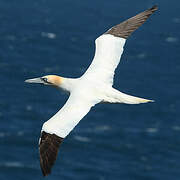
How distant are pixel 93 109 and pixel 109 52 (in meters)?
49.8

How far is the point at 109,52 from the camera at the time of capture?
69.6 feet

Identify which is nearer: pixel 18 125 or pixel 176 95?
pixel 18 125

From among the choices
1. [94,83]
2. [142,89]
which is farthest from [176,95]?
[94,83]

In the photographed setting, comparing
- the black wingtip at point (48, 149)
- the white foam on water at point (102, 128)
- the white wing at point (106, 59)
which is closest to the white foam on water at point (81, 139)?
the white foam on water at point (102, 128)

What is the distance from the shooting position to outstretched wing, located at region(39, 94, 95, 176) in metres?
16.5

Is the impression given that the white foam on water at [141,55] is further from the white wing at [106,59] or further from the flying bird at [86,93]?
the white wing at [106,59]

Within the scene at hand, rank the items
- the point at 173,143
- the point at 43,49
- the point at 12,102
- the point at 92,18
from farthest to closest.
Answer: the point at 92,18 → the point at 43,49 → the point at 12,102 → the point at 173,143

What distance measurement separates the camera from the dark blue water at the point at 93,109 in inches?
2351

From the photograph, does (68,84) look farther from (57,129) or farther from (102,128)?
(102,128)

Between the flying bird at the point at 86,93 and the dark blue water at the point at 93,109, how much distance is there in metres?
36.1

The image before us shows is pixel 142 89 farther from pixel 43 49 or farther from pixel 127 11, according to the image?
pixel 127 11

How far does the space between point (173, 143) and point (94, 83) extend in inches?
1800

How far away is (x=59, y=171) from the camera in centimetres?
5794

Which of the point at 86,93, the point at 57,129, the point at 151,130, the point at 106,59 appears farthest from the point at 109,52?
the point at 151,130
